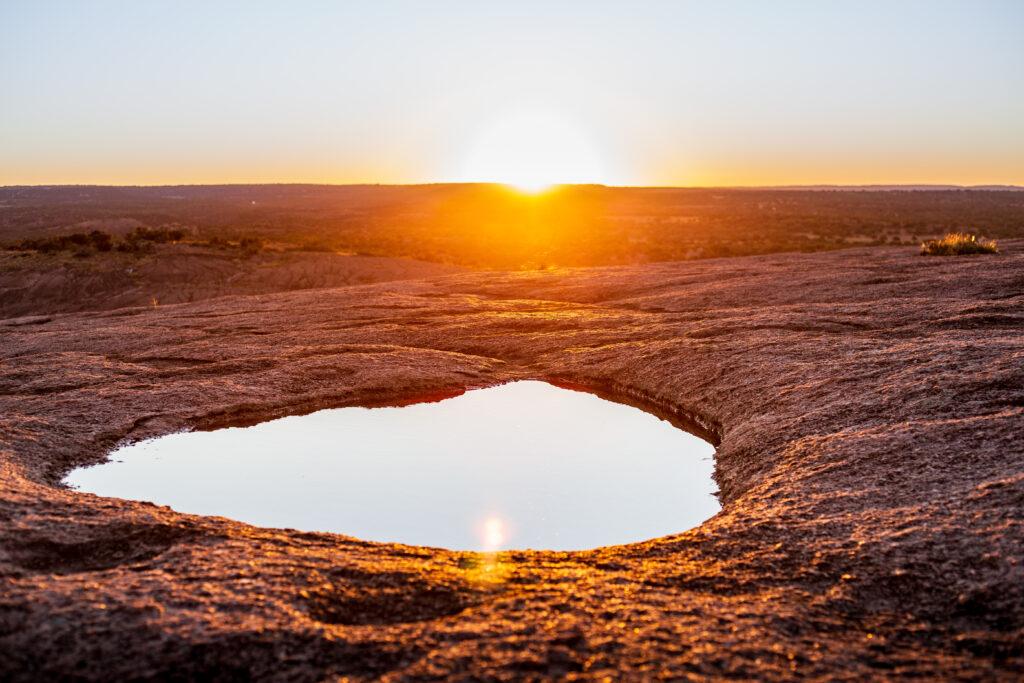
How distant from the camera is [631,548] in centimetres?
514

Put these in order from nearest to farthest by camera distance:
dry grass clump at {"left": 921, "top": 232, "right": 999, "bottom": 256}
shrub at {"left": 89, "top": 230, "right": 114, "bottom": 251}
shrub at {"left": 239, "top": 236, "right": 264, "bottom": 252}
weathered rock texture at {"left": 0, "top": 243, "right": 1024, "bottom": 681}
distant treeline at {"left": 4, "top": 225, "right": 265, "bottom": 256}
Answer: weathered rock texture at {"left": 0, "top": 243, "right": 1024, "bottom": 681} → dry grass clump at {"left": 921, "top": 232, "right": 999, "bottom": 256} → distant treeline at {"left": 4, "top": 225, "right": 265, "bottom": 256} → shrub at {"left": 89, "top": 230, "right": 114, "bottom": 251} → shrub at {"left": 239, "top": 236, "right": 264, "bottom": 252}

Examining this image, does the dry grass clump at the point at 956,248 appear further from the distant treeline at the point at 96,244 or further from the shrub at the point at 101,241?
the shrub at the point at 101,241

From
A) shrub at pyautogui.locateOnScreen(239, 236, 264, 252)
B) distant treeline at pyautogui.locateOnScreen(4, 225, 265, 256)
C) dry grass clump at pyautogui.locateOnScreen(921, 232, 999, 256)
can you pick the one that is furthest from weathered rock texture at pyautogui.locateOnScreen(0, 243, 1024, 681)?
shrub at pyautogui.locateOnScreen(239, 236, 264, 252)

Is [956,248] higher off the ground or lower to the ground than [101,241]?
higher

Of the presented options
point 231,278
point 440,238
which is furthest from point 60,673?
point 440,238

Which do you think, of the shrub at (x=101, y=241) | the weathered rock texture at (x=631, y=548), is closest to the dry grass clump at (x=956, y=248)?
the weathered rock texture at (x=631, y=548)

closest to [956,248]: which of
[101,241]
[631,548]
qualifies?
[631,548]

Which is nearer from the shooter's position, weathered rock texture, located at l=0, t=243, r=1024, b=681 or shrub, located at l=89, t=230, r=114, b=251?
weathered rock texture, located at l=0, t=243, r=1024, b=681

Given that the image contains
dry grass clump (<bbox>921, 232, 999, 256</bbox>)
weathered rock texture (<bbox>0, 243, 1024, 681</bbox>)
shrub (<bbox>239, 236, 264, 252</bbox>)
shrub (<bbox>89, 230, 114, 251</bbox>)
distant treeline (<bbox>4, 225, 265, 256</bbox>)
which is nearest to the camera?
weathered rock texture (<bbox>0, 243, 1024, 681</bbox>)

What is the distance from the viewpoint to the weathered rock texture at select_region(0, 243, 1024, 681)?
3.57 meters

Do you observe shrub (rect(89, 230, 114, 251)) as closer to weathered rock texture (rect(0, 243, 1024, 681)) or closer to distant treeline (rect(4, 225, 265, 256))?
distant treeline (rect(4, 225, 265, 256))

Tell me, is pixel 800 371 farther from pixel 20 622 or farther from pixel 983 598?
pixel 20 622

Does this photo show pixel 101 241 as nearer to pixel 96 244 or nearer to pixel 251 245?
pixel 96 244

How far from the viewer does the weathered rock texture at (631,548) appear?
3.57 meters
